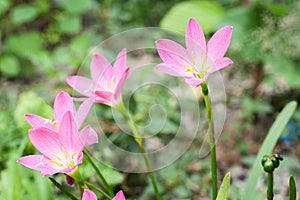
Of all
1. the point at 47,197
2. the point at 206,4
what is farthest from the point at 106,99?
the point at 206,4

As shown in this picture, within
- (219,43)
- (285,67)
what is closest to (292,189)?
(219,43)

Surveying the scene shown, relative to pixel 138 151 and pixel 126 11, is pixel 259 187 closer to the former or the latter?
pixel 138 151

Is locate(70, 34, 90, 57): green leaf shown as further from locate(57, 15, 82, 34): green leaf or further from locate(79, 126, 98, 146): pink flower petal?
locate(79, 126, 98, 146): pink flower petal

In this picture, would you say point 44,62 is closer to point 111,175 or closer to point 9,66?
point 9,66

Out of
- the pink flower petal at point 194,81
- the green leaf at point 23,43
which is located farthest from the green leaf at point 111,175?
the green leaf at point 23,43

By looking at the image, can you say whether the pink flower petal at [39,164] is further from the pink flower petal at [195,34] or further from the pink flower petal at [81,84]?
the pink flower petal at [195,34]
